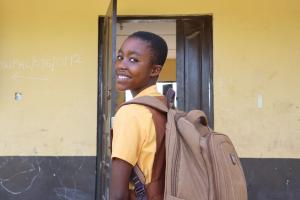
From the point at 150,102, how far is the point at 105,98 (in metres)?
3.13

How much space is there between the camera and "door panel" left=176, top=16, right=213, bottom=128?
16.1ft

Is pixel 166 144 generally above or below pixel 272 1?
below

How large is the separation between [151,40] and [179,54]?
351 centimetres

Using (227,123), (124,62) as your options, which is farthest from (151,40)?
(227,123)

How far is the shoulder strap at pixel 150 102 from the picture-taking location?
145cm

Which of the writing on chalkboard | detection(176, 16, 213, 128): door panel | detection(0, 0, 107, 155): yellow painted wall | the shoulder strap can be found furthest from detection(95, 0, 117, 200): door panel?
the shoulder strap

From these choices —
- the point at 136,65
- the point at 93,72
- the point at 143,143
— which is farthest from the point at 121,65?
the point at 93,72

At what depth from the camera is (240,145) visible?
478 cm

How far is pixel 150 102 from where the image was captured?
1454 mm

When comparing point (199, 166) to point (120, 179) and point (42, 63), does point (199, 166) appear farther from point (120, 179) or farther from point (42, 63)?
point (42, 63)

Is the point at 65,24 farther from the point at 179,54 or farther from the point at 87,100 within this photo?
the point at 179,54

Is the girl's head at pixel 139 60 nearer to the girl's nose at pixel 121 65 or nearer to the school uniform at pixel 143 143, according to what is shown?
the girl's nose at pixel 121 65

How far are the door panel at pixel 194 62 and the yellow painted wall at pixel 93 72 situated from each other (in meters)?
0.11

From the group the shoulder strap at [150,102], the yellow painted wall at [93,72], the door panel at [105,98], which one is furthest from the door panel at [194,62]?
the shoulder strap at [150,102]
